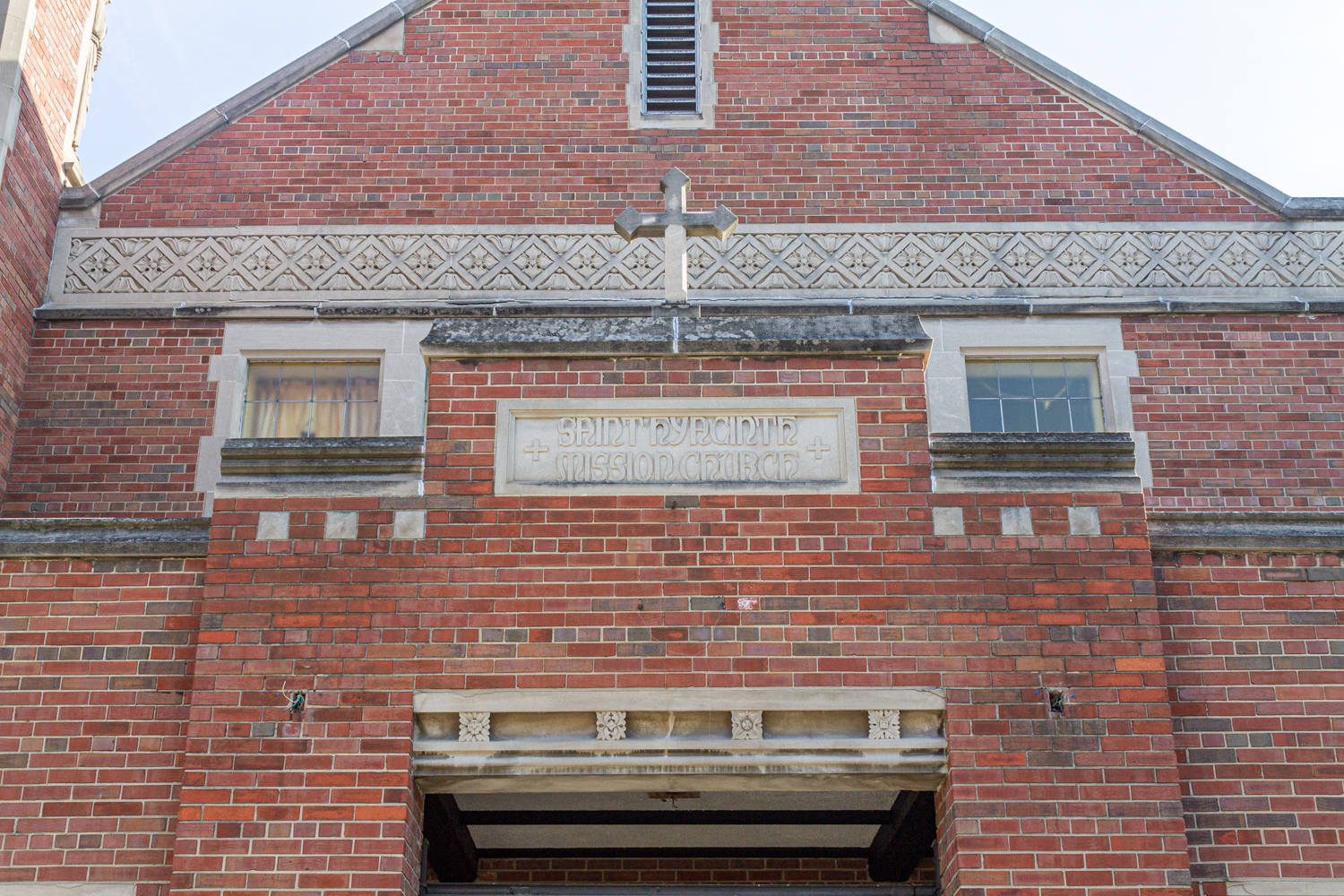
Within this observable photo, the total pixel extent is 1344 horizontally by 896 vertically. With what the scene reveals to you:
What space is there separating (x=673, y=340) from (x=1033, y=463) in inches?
88.0

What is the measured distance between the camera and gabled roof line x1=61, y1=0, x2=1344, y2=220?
1216 centimetres

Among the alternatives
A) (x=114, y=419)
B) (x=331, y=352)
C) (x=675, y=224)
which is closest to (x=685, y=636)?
(x=675, y=224)

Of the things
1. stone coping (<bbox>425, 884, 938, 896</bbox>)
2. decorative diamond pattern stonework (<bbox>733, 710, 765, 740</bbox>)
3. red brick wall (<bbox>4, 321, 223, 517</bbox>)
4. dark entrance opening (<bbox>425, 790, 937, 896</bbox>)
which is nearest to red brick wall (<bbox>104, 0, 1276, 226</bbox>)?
red brick wall (<bbox>4, 321, 223, 517</bbox>)

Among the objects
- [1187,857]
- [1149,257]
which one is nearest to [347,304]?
[1149,257]

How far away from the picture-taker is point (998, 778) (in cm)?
754

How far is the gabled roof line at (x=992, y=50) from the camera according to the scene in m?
12.2

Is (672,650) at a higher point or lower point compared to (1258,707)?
higher

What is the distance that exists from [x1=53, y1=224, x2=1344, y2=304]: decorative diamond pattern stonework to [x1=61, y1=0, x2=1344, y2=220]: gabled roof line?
1.01 feet

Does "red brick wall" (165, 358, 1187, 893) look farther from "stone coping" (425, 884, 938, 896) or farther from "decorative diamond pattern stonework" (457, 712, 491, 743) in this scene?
"stone coping" (425, 884, 938, 896)

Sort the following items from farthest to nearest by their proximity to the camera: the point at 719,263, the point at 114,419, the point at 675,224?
the point at 719,263 → the point at 114,419 → the point at 675,224

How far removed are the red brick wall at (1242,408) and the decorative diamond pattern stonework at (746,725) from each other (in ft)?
15.9

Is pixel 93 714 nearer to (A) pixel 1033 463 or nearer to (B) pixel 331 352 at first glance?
(B) pixel 331 352

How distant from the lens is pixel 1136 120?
492 inches

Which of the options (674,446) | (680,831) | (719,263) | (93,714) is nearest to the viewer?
(93,714)
